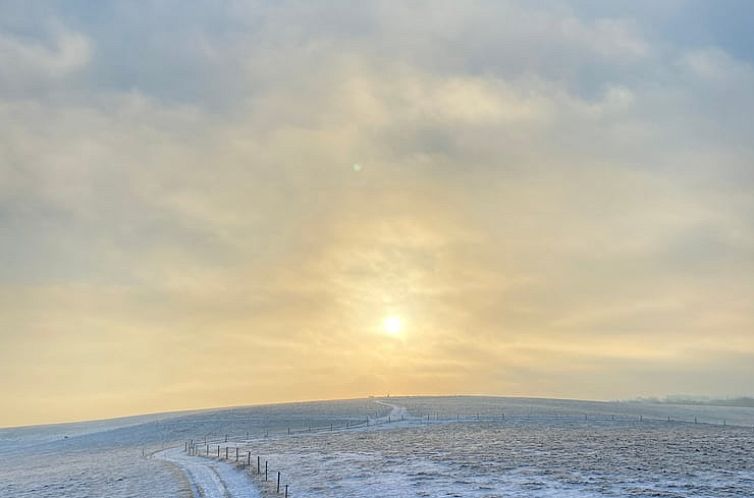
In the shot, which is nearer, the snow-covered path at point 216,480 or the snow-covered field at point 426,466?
the snow-covered path at point 216,480

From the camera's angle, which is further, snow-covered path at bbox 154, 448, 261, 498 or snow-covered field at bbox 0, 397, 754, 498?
snow-covered field at bbox 0, 397, 754, 498

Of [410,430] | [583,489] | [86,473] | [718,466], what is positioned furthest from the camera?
[410,430]

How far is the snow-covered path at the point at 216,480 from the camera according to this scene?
40.4 m

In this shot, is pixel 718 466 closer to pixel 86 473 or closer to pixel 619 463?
pixel 619 463

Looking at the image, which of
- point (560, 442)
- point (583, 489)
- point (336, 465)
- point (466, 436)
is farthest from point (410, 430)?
point (583, 489)

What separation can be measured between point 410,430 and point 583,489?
58691 millimetres

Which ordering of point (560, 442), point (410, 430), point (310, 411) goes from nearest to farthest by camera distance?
point (560, 442), point (410, 430), point (310, 411)

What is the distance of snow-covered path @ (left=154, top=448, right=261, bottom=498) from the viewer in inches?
1590

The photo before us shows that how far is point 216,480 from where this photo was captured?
46.9m

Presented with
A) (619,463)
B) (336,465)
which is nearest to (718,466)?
(619,463)

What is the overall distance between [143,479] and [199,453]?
68.8 ft

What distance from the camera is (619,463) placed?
51469 millimetres

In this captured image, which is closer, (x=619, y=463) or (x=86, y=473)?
(x=619, y=463)

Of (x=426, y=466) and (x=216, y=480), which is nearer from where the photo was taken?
(x=216, y=480)
